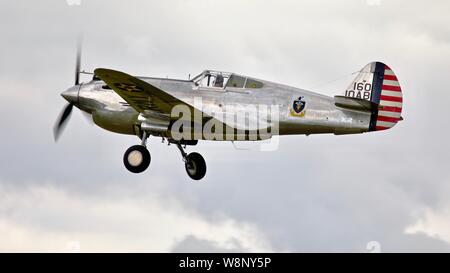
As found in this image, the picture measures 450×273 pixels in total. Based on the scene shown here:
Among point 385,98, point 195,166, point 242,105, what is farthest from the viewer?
point 195,166

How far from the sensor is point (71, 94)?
2411cm

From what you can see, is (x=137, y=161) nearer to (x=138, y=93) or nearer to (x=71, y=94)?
(x=138, y=93)

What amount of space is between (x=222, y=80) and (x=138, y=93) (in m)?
2.05

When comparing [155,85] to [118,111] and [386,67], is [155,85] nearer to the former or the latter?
[118,111]

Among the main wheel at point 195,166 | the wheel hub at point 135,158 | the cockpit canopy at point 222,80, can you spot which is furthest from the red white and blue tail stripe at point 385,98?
the wheel hub at point 135,158

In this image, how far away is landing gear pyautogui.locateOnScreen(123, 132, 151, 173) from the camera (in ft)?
75.9

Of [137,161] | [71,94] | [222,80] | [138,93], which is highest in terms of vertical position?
[222,80]

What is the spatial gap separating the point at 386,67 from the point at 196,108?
4.33 m

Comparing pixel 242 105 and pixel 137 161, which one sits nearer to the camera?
pixel 242 105

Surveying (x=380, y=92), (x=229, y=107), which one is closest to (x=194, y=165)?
(x=229, y=107)

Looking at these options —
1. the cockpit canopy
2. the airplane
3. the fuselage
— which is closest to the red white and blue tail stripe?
the airplane

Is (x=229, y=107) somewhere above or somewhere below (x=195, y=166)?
above

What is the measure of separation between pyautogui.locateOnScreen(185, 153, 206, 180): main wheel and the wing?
1637 mm

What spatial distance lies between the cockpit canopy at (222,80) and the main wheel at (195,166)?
1.89 meters
